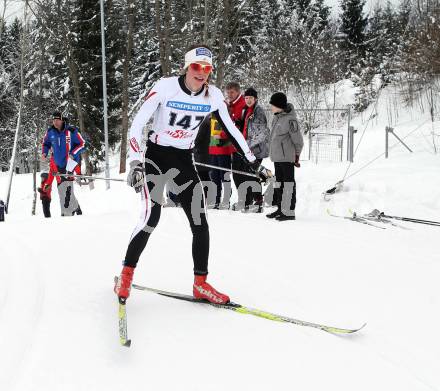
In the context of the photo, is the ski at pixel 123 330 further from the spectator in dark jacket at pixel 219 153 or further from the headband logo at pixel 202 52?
the spectator in dark jacket at pixel 219 153

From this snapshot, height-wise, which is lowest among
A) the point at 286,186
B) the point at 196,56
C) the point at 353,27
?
the point at 286,186

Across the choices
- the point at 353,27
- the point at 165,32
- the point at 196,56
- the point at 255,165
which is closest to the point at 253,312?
the point at 255,165

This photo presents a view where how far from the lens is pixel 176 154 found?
11.0ft

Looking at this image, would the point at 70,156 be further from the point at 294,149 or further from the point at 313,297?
the point at 313,297

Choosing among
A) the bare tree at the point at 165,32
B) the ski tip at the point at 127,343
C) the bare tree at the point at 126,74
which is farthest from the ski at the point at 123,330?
the bare tree at the point at 126,74

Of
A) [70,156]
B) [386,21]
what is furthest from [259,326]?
[386,21]

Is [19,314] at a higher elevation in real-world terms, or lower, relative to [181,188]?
lower

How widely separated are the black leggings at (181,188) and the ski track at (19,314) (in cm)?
95

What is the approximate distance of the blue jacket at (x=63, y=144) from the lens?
859 centimetres

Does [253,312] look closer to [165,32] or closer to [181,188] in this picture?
[181,188]

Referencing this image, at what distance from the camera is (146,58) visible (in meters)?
31.9

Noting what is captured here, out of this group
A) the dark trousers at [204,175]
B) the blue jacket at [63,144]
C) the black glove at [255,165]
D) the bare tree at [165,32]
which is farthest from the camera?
the bare tree at [165,32]

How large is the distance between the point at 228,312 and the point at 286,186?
3.62 meters

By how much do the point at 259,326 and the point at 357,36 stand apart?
115ft
